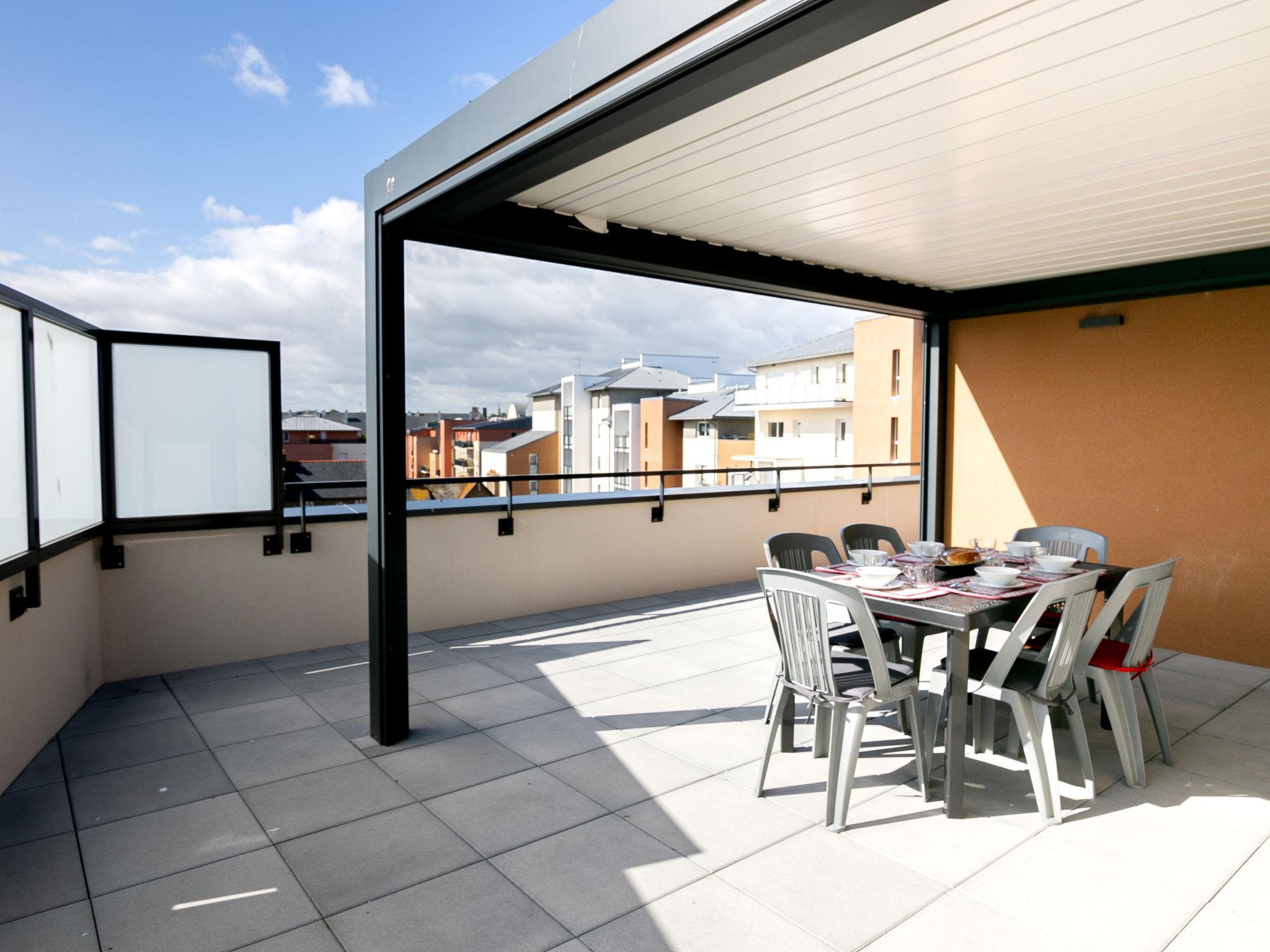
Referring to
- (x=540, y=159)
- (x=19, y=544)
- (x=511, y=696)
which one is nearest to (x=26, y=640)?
(x=19, y=544)

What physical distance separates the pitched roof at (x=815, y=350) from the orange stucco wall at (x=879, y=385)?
3.41 meters

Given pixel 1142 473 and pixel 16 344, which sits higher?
pixel 16 344

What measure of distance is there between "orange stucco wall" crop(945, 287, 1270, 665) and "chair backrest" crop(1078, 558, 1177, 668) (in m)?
2.16

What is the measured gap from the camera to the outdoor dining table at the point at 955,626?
251 cm

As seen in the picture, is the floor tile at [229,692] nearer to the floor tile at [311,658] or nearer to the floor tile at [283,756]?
the floor tile at [311,658]

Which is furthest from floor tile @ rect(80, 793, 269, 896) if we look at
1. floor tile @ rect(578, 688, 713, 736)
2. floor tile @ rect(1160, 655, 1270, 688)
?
floor tile @ rect(1160, 655, 1270, 688)

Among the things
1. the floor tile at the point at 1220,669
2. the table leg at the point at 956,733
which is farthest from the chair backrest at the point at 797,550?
the floor tile at the point at 1220,669

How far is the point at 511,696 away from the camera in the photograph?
371cm

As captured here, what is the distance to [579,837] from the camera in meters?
→ 2.38

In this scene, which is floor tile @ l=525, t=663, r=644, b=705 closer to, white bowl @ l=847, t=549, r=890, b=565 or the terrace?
the terrace

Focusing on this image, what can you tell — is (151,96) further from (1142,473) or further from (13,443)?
(1142,473)

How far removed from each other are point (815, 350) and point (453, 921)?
30.6 metres

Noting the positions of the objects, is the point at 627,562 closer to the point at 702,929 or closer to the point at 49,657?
the point at 49,657

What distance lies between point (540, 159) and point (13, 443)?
7.27ft
